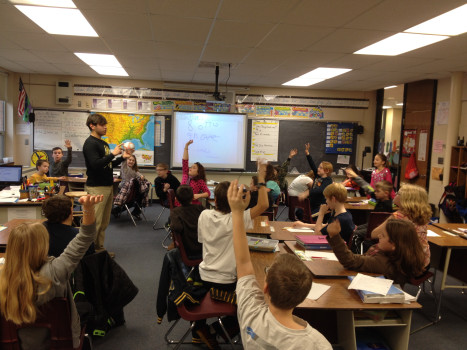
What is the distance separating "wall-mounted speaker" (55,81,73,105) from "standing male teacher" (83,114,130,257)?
4.14 metres

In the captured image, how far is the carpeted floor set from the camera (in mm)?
2926

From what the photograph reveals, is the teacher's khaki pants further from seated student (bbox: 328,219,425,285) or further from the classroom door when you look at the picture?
the classroom door

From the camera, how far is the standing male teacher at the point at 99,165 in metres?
4.10

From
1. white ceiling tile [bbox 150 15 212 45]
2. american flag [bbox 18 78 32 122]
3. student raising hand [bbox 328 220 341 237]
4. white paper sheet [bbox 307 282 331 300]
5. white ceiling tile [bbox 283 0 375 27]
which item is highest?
white ceiling tile [bbox 150 15 212 45]

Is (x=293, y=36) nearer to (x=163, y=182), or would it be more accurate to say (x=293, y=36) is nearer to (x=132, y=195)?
(x=163, y=182)

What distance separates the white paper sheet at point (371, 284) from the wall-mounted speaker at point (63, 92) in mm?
7251

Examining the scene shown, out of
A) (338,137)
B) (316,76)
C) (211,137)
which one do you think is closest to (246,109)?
(211,137)

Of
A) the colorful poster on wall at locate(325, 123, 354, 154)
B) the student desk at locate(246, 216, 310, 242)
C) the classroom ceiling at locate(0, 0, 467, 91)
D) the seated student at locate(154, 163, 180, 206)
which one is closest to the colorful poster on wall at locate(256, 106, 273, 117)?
the classroom ceiling at locate(0, 0, 467, 91)

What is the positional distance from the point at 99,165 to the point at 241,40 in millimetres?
2164

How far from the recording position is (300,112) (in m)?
8.48

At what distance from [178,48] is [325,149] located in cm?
474

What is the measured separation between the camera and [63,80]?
7766 mm

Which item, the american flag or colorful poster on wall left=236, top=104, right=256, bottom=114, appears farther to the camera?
colorful poster on wall left=236, top=104, right=256, bottom=114

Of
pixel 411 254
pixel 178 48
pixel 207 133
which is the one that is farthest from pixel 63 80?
pixel 411 254
